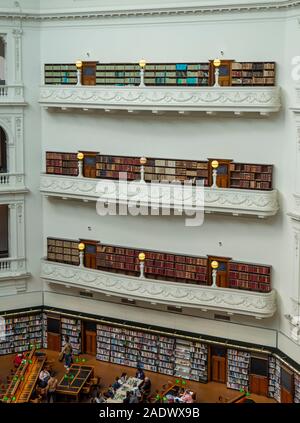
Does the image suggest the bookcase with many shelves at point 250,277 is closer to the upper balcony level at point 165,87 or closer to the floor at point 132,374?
the floor at point 132,374

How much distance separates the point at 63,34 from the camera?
17.1 metres

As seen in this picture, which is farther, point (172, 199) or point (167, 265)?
point (167, 265)

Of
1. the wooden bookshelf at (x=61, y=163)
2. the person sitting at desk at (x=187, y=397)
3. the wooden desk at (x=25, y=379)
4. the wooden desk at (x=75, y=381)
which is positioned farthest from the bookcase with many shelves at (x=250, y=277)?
the wooden desk at (x=25, y=379)

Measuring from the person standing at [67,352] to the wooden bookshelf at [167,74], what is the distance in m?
7.22

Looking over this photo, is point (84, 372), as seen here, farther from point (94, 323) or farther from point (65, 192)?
point (65, 192)

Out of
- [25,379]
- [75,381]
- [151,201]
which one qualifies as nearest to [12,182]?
[151,201]

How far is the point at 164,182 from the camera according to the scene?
15.8 metres

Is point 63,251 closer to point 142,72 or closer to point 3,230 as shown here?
point 3,230

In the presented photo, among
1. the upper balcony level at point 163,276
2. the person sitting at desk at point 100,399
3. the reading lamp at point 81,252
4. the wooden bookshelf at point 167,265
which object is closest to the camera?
the person sitting at desk at point 100,399

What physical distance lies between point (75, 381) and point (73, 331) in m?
2.76

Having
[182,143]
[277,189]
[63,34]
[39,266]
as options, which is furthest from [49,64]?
[277,189]

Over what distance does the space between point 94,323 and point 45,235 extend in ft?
9.51

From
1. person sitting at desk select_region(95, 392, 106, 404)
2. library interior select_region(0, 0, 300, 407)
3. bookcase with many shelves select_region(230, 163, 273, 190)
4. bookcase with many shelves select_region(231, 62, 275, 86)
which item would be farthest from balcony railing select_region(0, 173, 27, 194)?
bookcase with many shelves select_region(231, 62, 275, 86)

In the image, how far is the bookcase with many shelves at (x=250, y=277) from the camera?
49.5 feet
